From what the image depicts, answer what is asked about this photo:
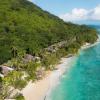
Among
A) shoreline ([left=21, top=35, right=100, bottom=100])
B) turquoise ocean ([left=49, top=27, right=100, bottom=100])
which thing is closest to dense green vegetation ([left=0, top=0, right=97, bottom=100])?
shoreline ([left=21, top=35, right=100, bottom=100])

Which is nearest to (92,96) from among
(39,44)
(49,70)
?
(49,70)

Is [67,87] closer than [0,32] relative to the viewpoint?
Yes

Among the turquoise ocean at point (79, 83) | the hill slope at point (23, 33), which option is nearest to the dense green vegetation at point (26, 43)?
the hill slope at point (23, 33)

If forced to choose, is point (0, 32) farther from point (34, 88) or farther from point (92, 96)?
point (92, 96)

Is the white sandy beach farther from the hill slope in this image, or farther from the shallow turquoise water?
the hill slope

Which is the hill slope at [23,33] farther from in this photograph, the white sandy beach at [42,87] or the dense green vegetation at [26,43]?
the white sandy beach at [42,87]

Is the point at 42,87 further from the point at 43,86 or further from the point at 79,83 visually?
the point at 79,83

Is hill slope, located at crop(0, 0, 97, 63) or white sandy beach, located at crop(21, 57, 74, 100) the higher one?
hill slope, located at crop(0, 0, 97, 63)
